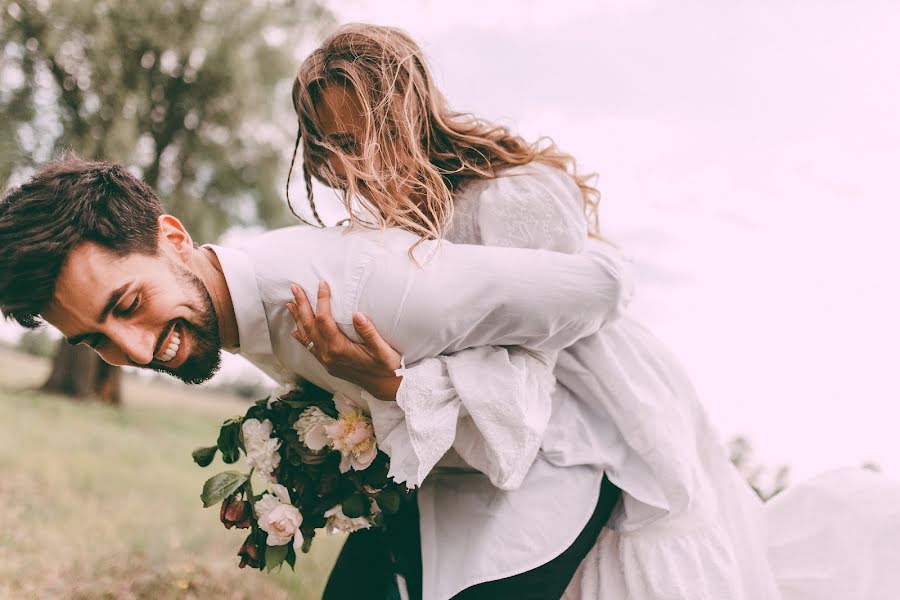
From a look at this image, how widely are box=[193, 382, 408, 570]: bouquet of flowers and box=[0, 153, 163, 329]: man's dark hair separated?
65cm

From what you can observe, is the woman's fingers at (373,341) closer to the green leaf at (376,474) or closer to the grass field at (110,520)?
the green leaf at (376,474)

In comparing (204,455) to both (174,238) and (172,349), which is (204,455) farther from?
(174,238)

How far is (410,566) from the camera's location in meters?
2.20

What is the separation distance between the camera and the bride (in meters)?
1.76

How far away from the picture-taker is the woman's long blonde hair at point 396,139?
189cm

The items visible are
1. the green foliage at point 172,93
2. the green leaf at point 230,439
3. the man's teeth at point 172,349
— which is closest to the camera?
the man's teeth at point 172,349

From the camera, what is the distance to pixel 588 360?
2.07m

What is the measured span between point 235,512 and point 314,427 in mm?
413

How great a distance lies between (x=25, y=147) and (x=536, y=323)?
8.53 m

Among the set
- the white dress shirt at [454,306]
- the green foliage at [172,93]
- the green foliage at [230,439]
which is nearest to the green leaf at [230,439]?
the green foliage at [230,439]

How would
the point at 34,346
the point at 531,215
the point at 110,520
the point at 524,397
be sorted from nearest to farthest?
the point at 524,397 < the point at 531,215 < the point at 110,520 < the point at 34,346

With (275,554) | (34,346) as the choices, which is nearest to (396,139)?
(275,554)

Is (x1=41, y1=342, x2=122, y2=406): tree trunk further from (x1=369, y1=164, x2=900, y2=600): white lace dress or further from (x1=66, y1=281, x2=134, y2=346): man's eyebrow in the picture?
(x1=369, y1=164, x2=900, y2=600): white lace dress

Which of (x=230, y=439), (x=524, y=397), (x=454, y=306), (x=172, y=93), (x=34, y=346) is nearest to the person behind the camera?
(x=454, y=306)
